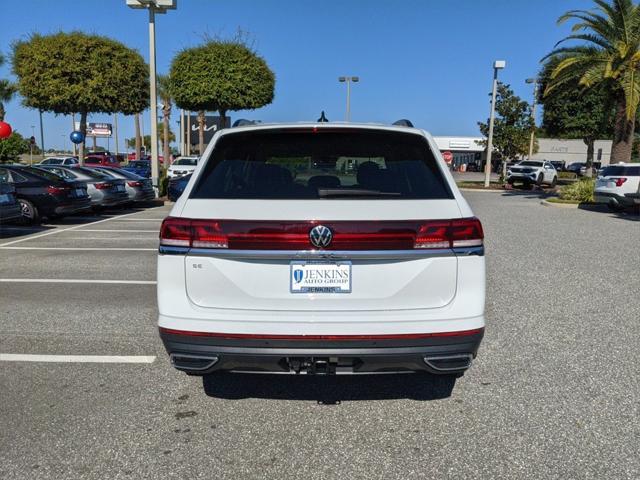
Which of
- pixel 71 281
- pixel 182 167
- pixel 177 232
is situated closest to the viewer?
pixel 177 232

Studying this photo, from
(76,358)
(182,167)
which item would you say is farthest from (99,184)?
(182,167)

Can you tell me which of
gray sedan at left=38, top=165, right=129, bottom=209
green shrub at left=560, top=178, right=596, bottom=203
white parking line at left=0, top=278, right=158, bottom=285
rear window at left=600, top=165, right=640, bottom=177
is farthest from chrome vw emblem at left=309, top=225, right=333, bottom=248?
green shrub at left=560, top=178, right=596, bottom=203

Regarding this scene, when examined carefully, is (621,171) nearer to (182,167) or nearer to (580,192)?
(580,192)

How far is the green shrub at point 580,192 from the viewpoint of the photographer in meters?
19.9

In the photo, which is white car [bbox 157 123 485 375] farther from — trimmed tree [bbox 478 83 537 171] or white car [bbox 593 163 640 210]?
trimmed tree [bbox 478 83 537 171]

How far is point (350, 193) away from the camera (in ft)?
10.0

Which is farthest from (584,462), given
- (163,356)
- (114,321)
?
(114,321)

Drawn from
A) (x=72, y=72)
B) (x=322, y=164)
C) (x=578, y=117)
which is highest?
(x=72, y=72)

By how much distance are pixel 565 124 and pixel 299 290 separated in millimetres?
42473

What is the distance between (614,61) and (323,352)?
19.9 metres

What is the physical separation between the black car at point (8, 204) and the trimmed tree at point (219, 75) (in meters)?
14.8

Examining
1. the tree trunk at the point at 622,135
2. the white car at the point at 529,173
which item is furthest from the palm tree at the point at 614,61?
the white car at the point at 529,173

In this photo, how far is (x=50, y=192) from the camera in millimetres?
12711

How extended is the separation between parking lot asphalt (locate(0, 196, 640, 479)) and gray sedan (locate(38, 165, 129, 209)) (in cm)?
952
